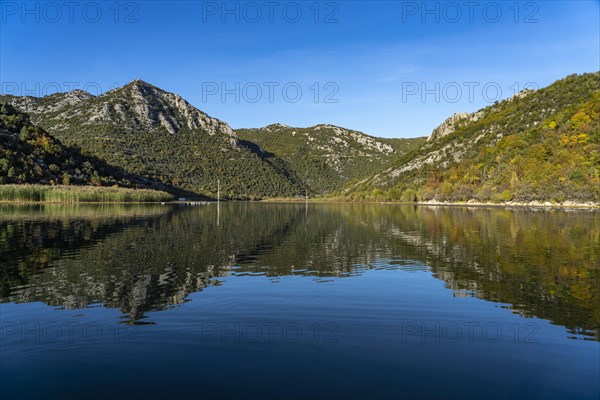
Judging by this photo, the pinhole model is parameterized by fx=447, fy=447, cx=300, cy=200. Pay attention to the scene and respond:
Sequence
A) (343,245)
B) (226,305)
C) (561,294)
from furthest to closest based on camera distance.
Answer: (343,245), (561,294), (226,305)

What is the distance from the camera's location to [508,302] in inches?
750

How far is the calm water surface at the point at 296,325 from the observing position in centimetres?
1083

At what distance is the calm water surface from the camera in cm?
1083

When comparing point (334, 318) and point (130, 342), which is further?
point (334, 318)

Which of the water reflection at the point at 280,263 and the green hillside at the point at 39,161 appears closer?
the water reflection at the point at 280,263

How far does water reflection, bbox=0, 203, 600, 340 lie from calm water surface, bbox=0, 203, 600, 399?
6.4 inches

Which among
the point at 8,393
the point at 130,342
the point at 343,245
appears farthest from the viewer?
the point at 343,245

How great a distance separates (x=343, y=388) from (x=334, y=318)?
6.34 metres

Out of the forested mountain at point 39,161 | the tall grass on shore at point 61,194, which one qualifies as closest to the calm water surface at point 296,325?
the tall grass on shore at point 61,194

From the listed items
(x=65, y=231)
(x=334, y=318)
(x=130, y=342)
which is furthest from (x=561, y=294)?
(x=65, y=231)

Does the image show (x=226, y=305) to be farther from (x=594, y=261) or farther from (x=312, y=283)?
(x=594, y=261)

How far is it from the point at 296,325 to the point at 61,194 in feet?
426

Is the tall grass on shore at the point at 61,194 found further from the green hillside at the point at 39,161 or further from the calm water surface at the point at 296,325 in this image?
the calm water surface at the point at 296,325

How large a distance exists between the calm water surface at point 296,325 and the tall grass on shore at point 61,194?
103115 mm
